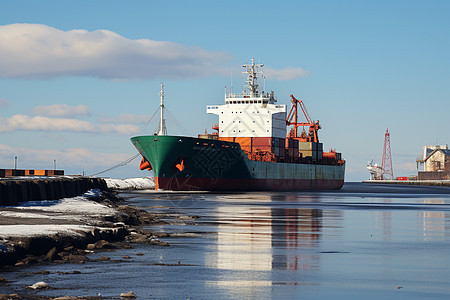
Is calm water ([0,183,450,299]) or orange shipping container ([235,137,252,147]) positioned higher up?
orange shipping container ([235,137,252,147])

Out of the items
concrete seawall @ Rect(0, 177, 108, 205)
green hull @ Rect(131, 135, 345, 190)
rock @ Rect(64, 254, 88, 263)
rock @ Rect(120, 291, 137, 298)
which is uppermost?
green hull @ Rect(131, 135, 345, 190)

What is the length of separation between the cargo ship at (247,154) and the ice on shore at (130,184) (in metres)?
13.6

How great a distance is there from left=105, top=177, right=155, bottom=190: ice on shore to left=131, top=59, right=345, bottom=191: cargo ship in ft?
44.6

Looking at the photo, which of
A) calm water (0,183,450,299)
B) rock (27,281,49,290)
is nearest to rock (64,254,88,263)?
calm water (0,183,450,299)

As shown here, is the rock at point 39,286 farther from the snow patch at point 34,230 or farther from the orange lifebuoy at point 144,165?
the orange lifebuoy at point 144,165

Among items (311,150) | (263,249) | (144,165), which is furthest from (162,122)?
(263,249)

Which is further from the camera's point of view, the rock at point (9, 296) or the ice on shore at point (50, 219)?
the ice on shore at point (50, 219)

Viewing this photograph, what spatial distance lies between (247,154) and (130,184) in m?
24.8

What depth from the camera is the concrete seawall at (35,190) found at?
26.1 meters

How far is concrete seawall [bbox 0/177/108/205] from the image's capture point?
2614 centimetres

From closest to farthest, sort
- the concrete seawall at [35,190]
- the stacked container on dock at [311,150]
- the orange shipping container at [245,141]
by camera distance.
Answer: the concrete seawall at [35,190], the orange shipping container at [245,141], the stacked container on dock at [311,150]

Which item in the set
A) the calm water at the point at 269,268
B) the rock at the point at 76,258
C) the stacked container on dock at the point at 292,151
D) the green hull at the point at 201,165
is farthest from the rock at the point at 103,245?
the stacked container on dock at the point at 292,151

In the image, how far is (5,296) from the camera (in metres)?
10.4

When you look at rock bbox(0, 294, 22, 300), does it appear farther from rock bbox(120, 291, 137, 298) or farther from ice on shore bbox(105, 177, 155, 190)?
ice on shore bbox(105, 177, 155, 190)
